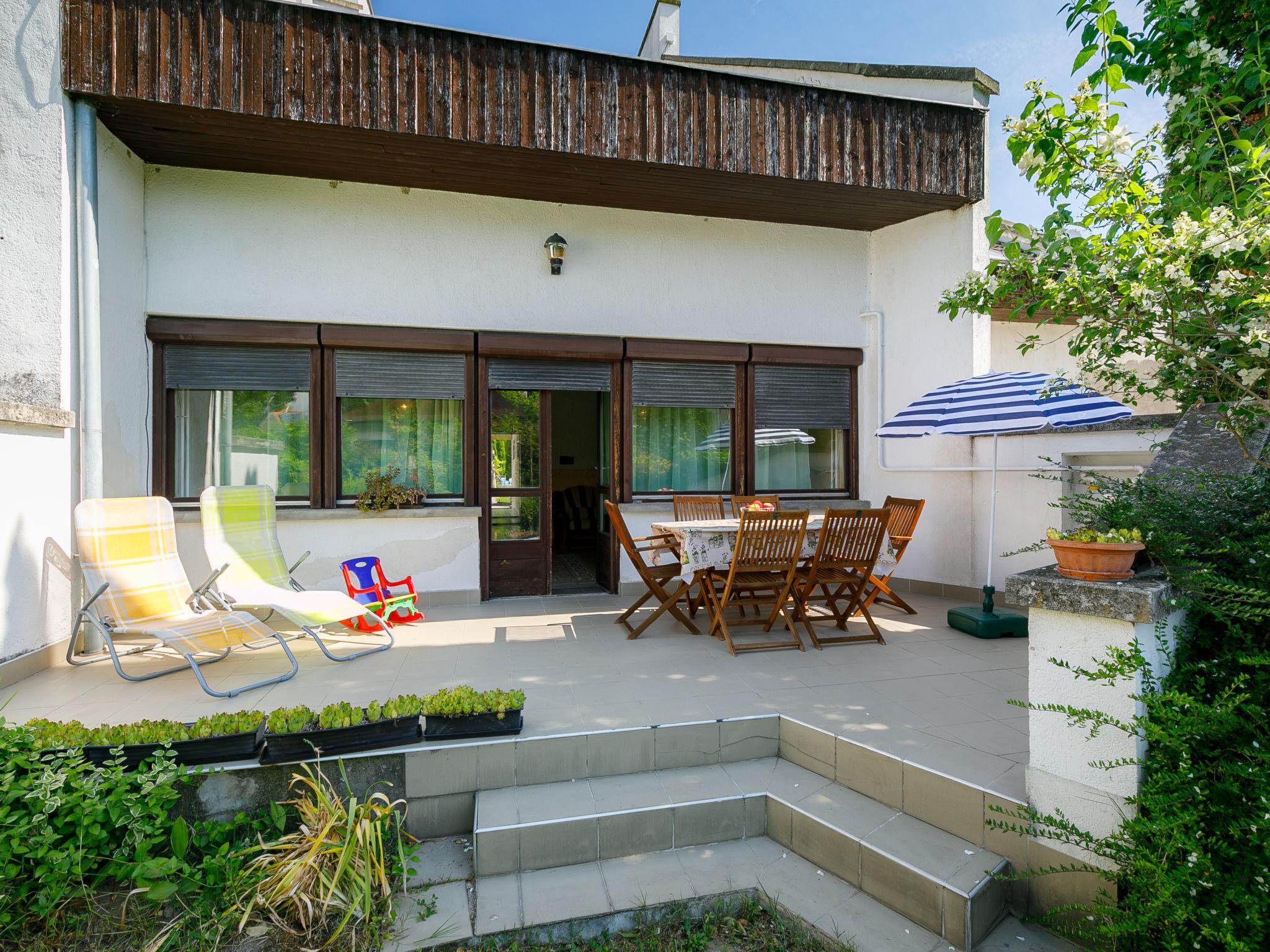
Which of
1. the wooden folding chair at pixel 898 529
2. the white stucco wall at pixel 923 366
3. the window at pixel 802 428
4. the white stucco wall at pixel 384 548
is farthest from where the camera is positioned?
the window at pixel 802 428

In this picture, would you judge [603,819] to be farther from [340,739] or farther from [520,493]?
[520,493]

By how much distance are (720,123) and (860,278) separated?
2.38 meters

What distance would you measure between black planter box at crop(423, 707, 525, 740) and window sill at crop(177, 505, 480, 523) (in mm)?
3104

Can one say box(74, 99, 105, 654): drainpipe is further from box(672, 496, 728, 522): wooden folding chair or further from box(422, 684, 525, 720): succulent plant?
box(672, 496, 728, 522): wooden folding chair

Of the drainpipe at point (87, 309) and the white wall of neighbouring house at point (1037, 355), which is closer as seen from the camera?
the drainpipe at point (87, 309)

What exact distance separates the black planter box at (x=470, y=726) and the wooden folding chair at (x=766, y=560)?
188cm

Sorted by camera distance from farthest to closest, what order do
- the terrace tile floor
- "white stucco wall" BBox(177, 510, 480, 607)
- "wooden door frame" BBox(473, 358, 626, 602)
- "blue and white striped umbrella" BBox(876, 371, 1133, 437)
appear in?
"wooden door frame" BBox(473, 358, 626, 602), "white stucco wall" BBox(177, 510, 480, 607), "blue and white striped umbrella" BBox(876, 371, 1133, 437), the terrace tile floor

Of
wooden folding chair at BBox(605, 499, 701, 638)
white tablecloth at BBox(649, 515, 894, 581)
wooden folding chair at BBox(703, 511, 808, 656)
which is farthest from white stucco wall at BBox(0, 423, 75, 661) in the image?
wooden folding chair at BBox(703, 511, 808, 656)

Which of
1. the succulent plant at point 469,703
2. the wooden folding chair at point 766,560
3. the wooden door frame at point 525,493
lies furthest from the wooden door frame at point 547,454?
the succulent plant at point 469,703

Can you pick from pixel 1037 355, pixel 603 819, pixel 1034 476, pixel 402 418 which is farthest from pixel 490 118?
pixel 1037 355

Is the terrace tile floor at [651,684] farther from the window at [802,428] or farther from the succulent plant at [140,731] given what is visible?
the window at [802,428]

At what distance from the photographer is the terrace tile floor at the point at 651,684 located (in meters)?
3.11

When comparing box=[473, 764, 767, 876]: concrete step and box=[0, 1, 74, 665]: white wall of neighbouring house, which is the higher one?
box=[0, 1, 74, 665]: white wall of neighbouring house

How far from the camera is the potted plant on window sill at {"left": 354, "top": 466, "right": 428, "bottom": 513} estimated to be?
573cm
